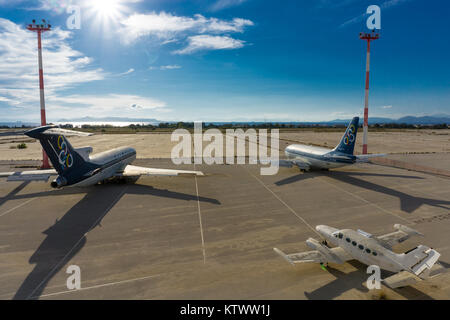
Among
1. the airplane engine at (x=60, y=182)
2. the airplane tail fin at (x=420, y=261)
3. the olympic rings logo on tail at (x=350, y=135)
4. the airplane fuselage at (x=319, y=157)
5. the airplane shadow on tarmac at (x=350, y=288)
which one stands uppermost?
the olympic rings logo on tail at (x=350, y=135)

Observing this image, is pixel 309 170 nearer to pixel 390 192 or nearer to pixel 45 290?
pixel 390 192

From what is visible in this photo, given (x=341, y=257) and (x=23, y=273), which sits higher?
(x=341, y=257)

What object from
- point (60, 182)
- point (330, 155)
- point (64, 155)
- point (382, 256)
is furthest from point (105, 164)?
point (330, 155)

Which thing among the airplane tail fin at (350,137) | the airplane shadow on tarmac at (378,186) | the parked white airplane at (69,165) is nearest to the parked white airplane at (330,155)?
the airplane tail fin at (350,137)

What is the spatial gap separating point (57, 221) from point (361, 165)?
144 feet

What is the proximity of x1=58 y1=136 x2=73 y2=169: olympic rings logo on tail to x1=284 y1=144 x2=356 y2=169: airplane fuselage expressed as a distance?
30.0 m

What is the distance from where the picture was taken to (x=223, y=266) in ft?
44.5

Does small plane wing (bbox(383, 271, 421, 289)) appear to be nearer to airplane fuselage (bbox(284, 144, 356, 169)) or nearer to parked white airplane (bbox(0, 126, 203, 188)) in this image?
parked white airplane (bbox(0, 126, 203, 188))

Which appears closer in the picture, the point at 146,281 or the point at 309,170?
the point at 146,281

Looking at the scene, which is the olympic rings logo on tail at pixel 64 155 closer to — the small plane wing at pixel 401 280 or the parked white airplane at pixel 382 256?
the parked white airplane at pixel 382 256

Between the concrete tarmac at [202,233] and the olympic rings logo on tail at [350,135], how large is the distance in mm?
5110

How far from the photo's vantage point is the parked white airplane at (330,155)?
31578 millimetres

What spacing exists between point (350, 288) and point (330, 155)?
24.6 m

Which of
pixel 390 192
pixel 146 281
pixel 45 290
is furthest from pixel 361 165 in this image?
pixel 45 290
